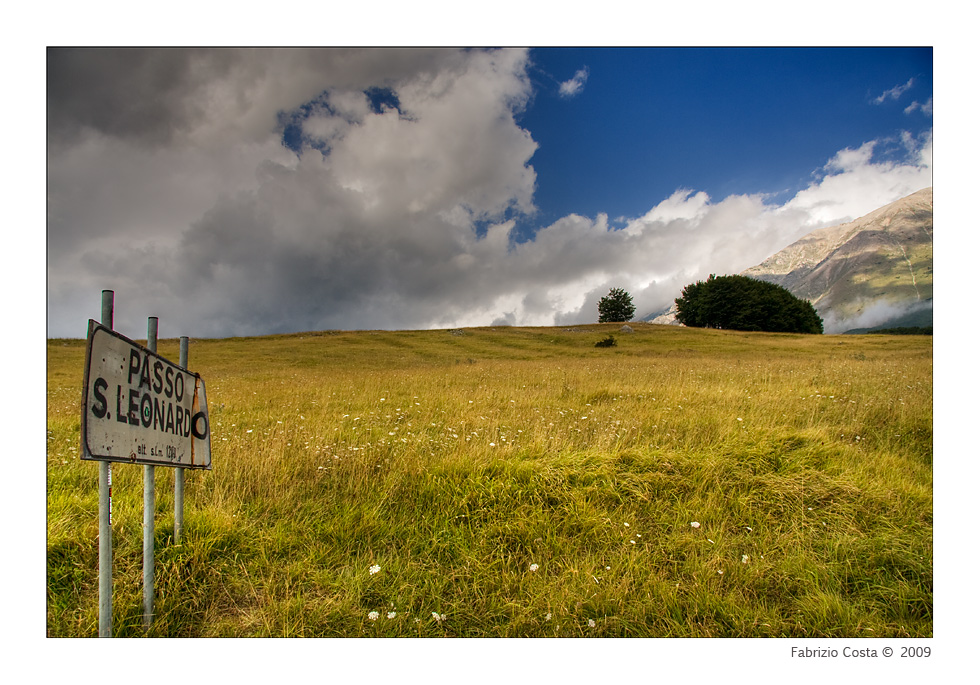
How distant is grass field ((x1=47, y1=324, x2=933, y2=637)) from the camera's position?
2449mm

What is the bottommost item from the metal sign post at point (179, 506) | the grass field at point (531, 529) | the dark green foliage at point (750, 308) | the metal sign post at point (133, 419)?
the grass field at point (531, 529)

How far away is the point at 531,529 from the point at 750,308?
66.5m

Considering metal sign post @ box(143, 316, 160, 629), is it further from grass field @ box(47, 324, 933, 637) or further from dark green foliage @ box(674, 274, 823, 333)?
dark green foliage @ box(674, 274, 823, 333)

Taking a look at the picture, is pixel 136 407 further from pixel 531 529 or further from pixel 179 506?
pixel 531 529

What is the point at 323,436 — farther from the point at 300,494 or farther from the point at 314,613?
the point at 314,613

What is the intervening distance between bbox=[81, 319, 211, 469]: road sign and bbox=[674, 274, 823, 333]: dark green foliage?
66.8m

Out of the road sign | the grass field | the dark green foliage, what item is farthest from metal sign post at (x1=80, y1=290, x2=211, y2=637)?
the dark green foliage

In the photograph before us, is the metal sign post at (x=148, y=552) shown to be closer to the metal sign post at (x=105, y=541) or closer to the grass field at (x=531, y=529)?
the grass field at (x=531, y=529)

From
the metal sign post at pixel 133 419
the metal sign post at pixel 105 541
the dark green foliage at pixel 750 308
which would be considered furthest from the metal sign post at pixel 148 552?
the dark green foliage at pixel 750 308

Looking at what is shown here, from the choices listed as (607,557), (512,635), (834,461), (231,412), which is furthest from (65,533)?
(834,461)

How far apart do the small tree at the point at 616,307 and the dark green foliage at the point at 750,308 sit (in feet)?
38.7

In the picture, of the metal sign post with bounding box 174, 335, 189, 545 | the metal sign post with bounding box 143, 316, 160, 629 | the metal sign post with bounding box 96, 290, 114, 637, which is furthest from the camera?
the metal sign post with bounding box 174, 335, 189, 545

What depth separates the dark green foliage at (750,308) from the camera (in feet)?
187

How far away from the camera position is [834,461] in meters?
4.31
